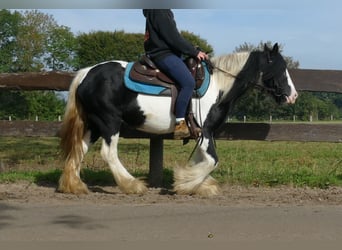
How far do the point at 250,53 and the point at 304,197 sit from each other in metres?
1.94

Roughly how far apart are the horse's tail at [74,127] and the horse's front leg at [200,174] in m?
1.30

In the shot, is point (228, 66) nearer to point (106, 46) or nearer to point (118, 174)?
point (118, 174)

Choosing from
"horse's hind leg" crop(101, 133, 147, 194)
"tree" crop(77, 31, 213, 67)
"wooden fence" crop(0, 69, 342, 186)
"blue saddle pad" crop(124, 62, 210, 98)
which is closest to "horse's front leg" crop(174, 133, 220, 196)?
"horse's hind leg" crop(101, 133, 147, 194)

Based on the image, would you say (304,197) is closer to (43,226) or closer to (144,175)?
(144,175)

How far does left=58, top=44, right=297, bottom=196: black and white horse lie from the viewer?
6.45 metres

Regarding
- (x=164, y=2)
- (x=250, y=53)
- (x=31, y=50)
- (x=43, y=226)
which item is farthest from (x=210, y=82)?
(x=31, y=50)

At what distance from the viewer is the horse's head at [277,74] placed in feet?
21.7

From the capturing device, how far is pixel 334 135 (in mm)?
7402

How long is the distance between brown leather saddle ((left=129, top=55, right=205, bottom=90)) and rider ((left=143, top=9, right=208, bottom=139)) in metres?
0.07

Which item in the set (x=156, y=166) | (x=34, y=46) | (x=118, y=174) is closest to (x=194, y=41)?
(x=34, y=46)

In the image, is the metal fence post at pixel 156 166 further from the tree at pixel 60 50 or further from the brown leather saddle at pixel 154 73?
the tree at pixel 60 50

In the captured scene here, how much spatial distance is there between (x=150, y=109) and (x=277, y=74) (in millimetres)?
1665

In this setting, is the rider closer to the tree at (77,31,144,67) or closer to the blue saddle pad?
the blue saddle pad

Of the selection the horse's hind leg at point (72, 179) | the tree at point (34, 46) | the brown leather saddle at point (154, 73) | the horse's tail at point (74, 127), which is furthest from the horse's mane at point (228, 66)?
the tree at point (34, 46)
